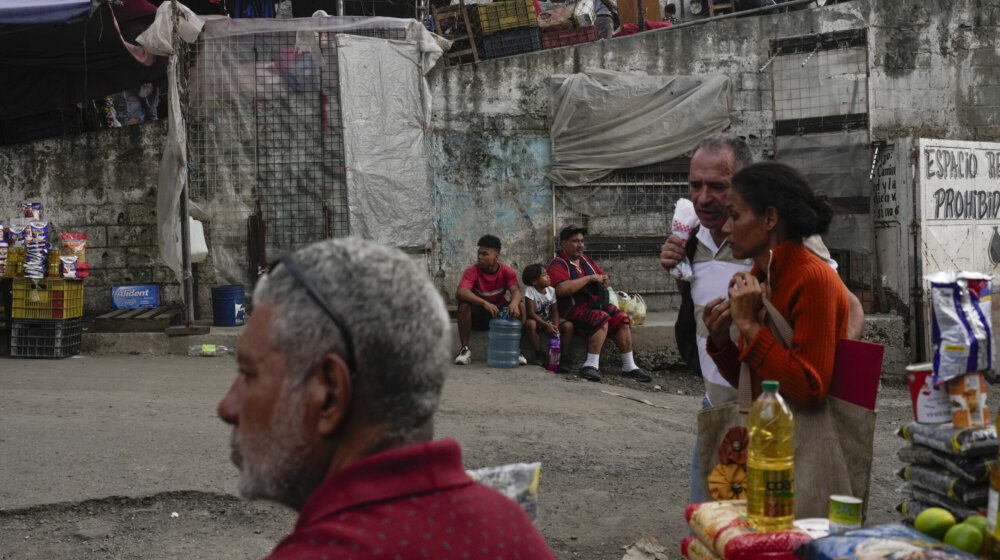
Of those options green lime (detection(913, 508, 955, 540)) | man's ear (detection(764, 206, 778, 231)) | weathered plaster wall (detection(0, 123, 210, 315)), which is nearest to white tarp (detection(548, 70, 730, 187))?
weathered plaster wall (detection(0, 123, 210, 315))

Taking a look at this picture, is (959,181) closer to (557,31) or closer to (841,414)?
(557,31)

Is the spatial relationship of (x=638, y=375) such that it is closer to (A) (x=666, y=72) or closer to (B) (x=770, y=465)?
(A) (x=666, y=72)

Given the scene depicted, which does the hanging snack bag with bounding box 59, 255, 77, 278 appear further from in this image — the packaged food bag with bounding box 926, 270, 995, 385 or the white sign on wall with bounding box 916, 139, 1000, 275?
the white sign on wall with bounding box 916, 139, 1000, 275

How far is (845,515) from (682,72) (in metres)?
9.72

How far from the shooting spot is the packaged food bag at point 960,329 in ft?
7.69

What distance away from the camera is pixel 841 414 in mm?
2703

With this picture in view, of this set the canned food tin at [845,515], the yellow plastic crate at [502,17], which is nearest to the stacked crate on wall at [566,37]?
the yellow plastic crate at [502,17]

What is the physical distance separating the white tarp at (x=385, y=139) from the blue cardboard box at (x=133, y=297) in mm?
2655

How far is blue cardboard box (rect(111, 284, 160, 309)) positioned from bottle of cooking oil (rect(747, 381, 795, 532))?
9.60m

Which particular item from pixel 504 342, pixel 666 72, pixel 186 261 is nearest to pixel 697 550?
pixel 504 342

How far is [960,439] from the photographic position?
235cm

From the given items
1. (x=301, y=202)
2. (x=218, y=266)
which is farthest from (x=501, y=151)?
(x=218, y=266)

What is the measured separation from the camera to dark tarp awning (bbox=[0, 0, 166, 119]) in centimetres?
984

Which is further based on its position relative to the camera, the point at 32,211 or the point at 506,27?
the point at 506,27
